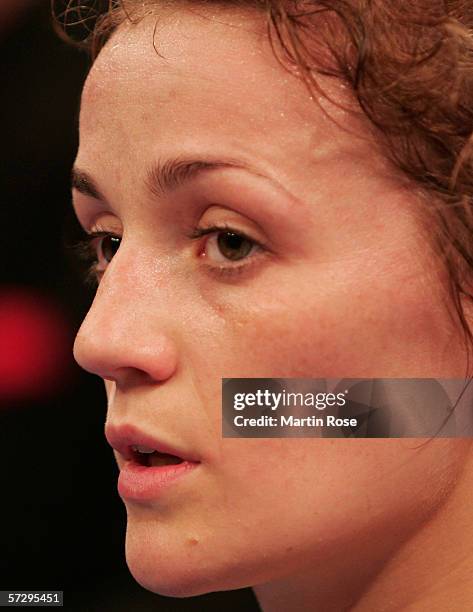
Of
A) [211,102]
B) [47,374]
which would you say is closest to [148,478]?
[211,102]

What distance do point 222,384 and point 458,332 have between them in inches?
9.7

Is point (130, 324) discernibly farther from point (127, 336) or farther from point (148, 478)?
point (148, 478)

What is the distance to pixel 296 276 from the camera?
1108mm

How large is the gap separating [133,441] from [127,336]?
11cm

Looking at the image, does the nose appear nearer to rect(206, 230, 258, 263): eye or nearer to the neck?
rect(206, 230, 258, 263): eye

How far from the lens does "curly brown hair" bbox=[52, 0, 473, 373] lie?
3.59ft

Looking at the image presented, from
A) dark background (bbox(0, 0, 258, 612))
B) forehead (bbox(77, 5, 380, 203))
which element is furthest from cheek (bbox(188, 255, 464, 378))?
dark background (bbox(0, 0, 258, 612))

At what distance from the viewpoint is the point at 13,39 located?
5.44 feet

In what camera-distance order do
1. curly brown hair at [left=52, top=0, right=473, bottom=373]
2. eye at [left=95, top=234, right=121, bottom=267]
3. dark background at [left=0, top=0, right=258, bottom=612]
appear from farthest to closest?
dark background at [left=0, top=0, right=258, bottom=612] < eye at [left=95, top=234, right=121, bottom=267] < curly brown hair at [left=52, top=0, right=473, bottom=373]

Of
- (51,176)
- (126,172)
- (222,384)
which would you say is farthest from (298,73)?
(51,176)

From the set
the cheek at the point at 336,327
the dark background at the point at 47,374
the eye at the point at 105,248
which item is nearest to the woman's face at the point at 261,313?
the cheek at the point at 336,327

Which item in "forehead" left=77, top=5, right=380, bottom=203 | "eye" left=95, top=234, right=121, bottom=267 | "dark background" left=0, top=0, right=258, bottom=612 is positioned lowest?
"dark background" left=0, top=0, right=258, bottom=612

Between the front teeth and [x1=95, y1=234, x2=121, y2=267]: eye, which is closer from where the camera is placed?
the front teeth

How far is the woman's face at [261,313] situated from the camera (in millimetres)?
1103
